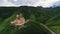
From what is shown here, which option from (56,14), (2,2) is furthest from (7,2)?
(56,14)

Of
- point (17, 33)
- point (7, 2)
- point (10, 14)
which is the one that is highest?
point (7, 2)

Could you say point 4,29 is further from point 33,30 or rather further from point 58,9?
point 58,9

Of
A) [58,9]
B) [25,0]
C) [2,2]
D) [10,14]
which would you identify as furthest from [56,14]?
[2,2]

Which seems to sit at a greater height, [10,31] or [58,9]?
[58,9]

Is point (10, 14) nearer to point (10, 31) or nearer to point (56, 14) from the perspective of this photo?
point (10, 31)

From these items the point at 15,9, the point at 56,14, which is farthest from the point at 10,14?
the point at 56,14

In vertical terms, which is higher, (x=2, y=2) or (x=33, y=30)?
(x=2, y=2)
